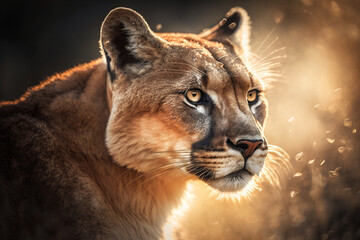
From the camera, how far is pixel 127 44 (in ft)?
11.3

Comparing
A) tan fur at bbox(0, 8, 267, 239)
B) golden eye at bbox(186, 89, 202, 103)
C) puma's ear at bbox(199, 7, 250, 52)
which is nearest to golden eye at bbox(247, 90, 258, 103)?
tan fur at bbox(0, 8, 267, 239)

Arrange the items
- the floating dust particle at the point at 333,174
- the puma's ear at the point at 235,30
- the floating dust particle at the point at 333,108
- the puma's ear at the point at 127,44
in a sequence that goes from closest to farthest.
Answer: the puma's ear at the point at 127,44 < the floating dust particle at the point at 333,174 < the puma's ear at the point at 235,30 < the floating dust particle at the point at 333,108

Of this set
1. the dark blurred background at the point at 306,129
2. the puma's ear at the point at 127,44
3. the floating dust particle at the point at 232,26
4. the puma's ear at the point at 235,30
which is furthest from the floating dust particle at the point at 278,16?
the puma's ear at the point at 127,44

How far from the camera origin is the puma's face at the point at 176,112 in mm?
3146

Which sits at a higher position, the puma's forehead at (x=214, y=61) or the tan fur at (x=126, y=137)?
the puma's forehead at (x=214, y=61)

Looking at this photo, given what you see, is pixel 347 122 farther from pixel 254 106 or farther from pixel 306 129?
pixel 254 106

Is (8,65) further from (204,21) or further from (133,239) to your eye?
(133,239)

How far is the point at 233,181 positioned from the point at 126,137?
948mm

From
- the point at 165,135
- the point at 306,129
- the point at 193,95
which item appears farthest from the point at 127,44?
the point at 306,129

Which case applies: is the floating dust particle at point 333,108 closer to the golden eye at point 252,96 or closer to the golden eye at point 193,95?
the golden eye at point 252,96

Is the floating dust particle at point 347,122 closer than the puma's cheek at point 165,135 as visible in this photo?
No

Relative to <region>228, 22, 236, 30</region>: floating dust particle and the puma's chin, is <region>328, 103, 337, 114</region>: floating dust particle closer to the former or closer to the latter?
<region>228, 22, 236, 30</region>: floating dust particle

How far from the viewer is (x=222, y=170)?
3123 millimetres

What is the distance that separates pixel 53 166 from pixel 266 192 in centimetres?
338
